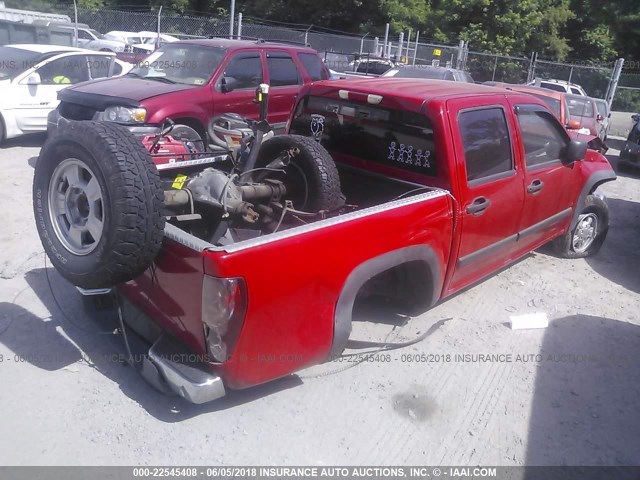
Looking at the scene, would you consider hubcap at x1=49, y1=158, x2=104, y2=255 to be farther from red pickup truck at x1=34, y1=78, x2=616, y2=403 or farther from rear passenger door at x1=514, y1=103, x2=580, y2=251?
rear passenger door at x1=514, y1=103, x2=580, y2=251

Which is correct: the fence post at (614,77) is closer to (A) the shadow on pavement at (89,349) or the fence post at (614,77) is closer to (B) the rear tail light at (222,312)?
(A) the shadow on pavement at (89,349)

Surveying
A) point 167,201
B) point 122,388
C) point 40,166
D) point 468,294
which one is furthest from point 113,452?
point 468,294

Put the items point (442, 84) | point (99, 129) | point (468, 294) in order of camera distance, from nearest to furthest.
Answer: point (99, 129)
point (442, 84)
point (468, 294)

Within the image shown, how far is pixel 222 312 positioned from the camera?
9.22 feet

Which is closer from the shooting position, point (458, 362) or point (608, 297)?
point (458, 362)

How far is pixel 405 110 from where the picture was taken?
13.5 ft

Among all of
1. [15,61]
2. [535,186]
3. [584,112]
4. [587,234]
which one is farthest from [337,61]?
[535,186]

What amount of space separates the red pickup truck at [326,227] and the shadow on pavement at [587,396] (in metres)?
0.83

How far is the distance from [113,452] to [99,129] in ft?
5.51

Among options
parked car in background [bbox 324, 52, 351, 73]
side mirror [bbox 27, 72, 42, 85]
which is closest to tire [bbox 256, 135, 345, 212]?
side mirror [bbox 27, 72, 42, 85]

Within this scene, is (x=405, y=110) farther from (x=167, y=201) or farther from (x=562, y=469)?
(x=562, y=469)

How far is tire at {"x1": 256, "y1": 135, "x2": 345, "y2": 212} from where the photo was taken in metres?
3.91

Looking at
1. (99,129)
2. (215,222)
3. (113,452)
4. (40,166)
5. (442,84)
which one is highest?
(442,84)

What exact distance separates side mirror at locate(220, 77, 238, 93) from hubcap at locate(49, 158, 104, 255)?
511 centimetres
